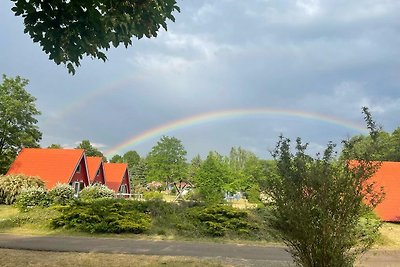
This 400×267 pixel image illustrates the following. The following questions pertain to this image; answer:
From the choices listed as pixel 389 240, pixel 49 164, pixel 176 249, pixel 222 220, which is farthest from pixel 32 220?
pixel 49 164

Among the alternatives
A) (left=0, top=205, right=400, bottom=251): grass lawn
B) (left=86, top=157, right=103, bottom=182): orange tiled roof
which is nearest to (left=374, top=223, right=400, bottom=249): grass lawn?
(left=0, top=205, right=400, bottom=251): grass lawn

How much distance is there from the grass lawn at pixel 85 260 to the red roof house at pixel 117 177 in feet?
132

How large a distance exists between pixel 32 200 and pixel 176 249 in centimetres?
1169

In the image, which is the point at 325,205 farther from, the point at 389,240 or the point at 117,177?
the point at 117,177

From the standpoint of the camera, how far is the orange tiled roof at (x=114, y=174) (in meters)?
51.1

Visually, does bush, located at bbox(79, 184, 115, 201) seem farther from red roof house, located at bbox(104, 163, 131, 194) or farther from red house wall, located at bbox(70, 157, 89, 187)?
red roof house, located at bbox(104, 163, 131, 194)

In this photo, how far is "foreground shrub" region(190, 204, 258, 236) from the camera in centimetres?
1684

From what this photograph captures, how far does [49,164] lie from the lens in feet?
124

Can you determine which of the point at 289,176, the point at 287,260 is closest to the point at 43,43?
the point at 289,176

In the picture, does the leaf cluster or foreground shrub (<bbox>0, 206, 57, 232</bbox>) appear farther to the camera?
foreground shrub (<bbox>0, 206, 57, 232</bbox>)

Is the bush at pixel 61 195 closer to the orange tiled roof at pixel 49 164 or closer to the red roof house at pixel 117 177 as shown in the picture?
the orange tiled roof at pixel 49 164

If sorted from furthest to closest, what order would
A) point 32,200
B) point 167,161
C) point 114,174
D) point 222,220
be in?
point 167,161 → point 114,174 → point 32,200 → point 222,220

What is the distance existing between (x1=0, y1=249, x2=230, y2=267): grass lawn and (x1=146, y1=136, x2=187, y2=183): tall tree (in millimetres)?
57289

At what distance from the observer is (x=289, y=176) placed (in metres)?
6.51
